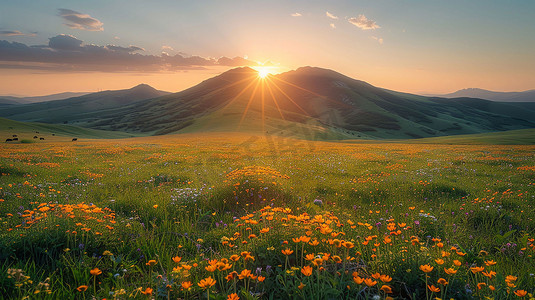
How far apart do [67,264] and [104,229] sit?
910mm

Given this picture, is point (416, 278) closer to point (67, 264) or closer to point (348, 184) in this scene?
point (67, 264)

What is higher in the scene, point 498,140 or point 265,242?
point 265,242

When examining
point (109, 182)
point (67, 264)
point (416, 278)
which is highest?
point (416, 278)

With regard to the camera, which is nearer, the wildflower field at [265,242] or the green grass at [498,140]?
the wildflower field at [265,242]

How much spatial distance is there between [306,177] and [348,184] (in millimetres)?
2368

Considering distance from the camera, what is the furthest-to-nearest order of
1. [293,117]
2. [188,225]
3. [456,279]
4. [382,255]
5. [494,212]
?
1. [293,117]
2. [494,212]
3. [188,225]
4. [382,255]
5. [456,279]

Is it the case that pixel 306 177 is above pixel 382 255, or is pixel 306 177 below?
below

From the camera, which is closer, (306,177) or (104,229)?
(104,229)

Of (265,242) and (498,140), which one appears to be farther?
(498,140)

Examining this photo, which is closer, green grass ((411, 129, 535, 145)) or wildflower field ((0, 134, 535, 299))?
wildflower field ((0, 134, 535, 299))

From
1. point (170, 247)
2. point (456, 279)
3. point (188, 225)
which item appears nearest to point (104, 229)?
point (170, 247)

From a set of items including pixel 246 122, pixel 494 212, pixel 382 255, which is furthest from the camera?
pixel 246 122

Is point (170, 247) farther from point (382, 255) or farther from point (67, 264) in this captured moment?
point (382, 255)

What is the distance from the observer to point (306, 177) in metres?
13.0
